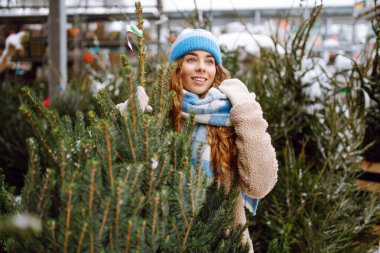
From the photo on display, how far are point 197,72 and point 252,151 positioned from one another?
518 millimetres

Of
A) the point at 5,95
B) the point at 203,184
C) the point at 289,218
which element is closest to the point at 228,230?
the point at 203,184

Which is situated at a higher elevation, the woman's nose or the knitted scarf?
the woman's nose

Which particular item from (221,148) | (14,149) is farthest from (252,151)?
(14,149)

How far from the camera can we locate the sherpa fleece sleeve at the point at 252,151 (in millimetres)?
1563

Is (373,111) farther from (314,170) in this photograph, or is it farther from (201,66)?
(201,66)

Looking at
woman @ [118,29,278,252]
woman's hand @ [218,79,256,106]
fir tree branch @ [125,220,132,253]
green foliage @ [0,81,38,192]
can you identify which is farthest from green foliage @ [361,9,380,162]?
green foliage @ [0,81,38,192]

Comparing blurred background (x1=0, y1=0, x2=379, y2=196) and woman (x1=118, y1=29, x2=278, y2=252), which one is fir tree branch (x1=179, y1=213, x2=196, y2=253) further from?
blurred background (x1=0, y1=0, x2=379, y2=196)

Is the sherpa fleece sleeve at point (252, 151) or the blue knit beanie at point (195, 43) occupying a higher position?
the blue knit beanie at point (195, 43)

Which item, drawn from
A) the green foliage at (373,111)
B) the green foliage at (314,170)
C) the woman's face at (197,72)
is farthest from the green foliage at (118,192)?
the green foliage at (373,111)

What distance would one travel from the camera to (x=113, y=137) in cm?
102

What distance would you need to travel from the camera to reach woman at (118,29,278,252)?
158cm

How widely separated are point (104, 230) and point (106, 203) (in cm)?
7

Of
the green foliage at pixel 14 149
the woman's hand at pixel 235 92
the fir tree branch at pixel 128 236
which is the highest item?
the woman's hand at pixel 235 92

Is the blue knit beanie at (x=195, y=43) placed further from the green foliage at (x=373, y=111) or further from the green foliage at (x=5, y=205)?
the green foliage at (x=373, y=111)
